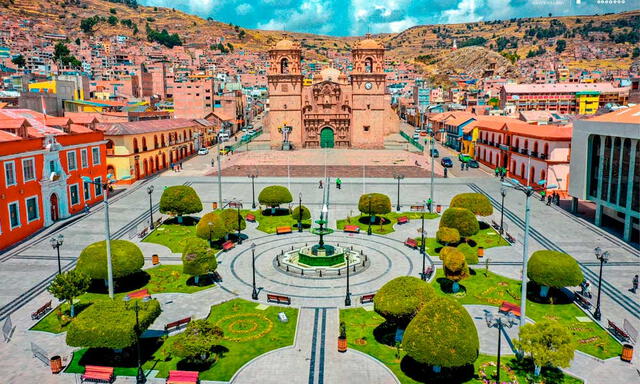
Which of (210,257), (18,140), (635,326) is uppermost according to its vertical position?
(18,140)

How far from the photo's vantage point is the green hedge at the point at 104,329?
51.4 feet

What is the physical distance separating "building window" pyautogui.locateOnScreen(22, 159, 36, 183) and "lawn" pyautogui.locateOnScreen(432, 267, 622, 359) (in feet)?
88.8

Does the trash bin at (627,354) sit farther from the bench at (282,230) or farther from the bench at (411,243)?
the bench at (282,230)

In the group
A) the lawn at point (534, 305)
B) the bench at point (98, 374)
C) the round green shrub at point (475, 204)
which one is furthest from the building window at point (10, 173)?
the round green shrub at point (475, 204)

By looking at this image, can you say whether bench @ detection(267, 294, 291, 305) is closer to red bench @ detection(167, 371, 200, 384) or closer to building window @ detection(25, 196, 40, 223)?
red bench @ detection(167, 371, 200, 384)

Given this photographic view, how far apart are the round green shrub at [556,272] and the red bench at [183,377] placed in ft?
49.8

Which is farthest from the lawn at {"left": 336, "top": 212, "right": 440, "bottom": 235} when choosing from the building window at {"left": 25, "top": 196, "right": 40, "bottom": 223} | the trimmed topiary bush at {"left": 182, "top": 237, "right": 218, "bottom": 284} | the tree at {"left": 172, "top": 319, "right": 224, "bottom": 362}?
the building window at {"left": 25, "top": 196, "right": 40, "bottom": 223}

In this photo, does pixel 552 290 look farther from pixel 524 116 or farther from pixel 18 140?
pixel 524 116

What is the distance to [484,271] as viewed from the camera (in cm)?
2584

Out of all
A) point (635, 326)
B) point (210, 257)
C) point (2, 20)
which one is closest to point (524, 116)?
point (635, 326)

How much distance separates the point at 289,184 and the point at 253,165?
460 inches

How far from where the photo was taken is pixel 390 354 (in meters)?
17.5

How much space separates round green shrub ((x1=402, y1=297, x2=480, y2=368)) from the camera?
1443 cm

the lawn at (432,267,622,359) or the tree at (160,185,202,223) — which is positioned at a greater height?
the tree at (160,185,202,223)
